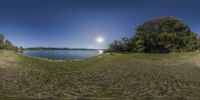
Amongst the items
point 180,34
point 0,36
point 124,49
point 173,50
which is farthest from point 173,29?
point 0,36

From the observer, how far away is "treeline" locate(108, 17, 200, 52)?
113 m

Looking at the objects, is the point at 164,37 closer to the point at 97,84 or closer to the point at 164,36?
the point at 164,36

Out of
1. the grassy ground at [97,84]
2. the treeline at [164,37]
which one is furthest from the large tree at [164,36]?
the grassy ground at [97,84]

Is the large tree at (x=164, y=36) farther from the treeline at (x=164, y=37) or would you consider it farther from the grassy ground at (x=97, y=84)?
the grassy ground at (x=97, y=84)

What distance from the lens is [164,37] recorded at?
114m

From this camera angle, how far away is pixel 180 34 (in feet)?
386

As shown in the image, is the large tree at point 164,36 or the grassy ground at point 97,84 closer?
the grassy ground at point 97,84

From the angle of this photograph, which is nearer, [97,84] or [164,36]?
[97,84]

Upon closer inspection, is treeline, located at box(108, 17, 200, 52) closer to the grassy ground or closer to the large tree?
the large tree

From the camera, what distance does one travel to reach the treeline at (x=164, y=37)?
112812 millimetres

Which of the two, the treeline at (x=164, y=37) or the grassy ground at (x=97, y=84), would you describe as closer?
the grassy ground at (x=97, y=84)

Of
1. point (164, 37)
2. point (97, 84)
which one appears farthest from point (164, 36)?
point (97, 84)

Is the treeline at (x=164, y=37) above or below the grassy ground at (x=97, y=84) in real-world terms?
above

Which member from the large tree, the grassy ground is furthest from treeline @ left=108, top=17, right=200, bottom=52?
the grassy ground
